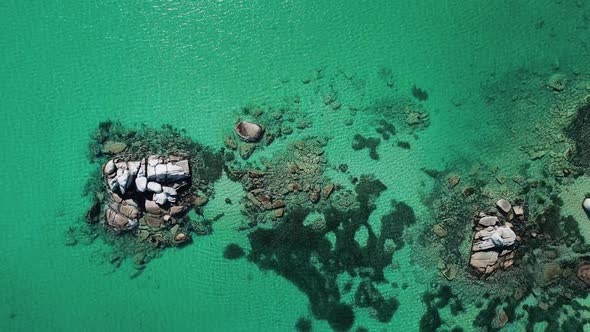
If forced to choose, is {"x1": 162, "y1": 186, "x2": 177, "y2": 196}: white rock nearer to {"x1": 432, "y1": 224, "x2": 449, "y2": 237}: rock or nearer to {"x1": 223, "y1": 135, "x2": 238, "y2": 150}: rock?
{"x1": 223, "y1": 135, "x2": 238, "y2": 150}: rock

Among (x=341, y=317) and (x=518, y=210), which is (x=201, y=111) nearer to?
(x=341, y=317)

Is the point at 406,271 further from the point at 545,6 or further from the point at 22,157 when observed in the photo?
the point at 22,157

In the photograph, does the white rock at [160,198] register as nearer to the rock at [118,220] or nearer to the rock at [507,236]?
the rock at [118,220]

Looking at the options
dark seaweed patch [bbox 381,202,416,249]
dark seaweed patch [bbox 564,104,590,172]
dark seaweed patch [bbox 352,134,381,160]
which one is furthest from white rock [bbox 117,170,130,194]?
dark seaweed patch [bbox 564,104,590,172]

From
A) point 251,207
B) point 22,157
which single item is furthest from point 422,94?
point 22,157

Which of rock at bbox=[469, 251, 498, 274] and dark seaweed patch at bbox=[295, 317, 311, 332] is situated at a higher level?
rock at bbox=[469, 251, 498, 274]

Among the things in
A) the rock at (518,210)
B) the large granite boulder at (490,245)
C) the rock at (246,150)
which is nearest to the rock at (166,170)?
the rock at (246,150)
